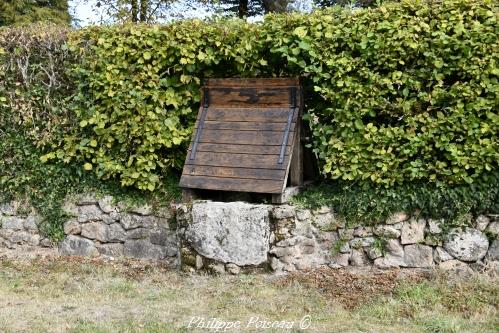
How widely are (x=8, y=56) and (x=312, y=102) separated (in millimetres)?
3845

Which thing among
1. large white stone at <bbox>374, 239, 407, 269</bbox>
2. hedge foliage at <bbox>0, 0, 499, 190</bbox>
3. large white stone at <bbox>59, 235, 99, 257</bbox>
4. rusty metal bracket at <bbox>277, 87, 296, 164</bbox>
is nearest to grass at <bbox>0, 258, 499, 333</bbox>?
large white stone at <bbox>374, 239, 407, 269</bbox>

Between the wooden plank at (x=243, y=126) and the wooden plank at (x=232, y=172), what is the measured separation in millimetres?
477

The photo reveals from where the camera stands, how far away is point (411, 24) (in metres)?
5.26

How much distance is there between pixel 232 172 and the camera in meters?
5.68

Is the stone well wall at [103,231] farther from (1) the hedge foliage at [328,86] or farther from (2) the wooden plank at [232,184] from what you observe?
(2) the wooden plank at [232,184]

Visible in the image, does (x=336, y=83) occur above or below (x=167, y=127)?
above

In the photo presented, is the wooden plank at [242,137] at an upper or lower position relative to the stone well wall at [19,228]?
upper

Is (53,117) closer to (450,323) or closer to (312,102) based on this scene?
(312,102)

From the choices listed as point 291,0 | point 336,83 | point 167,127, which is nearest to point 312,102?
point 336,83

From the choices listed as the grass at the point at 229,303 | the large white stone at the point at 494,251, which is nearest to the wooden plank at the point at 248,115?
the grass at the point at 229,303

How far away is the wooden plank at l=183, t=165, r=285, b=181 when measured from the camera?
5492mm

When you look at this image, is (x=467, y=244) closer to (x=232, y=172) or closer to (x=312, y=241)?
(x=312, y=241)

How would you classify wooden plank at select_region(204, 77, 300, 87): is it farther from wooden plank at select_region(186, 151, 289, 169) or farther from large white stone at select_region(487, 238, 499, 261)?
large white stone at select_region(487, 238, 499, 261)

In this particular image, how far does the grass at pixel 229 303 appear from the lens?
421 centimetres
